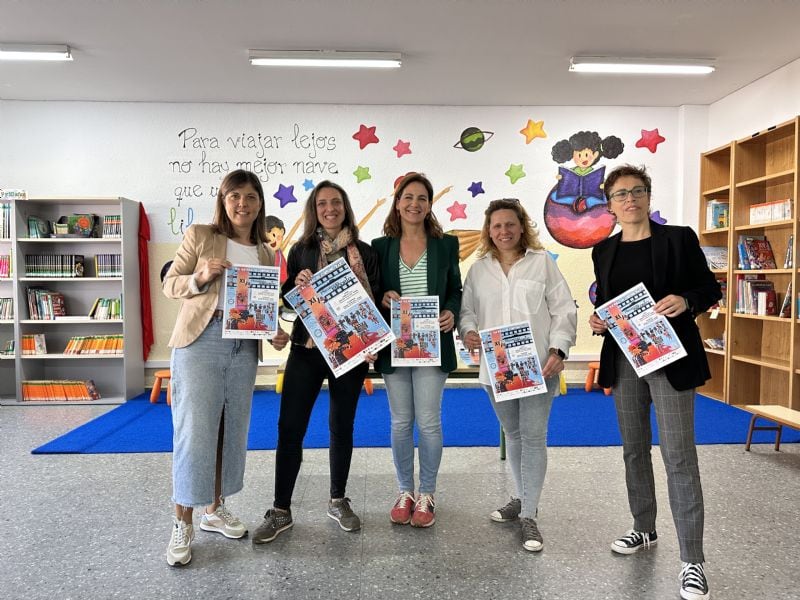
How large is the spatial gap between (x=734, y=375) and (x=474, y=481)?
353 centimetres

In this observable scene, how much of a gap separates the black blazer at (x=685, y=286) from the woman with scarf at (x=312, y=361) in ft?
3.85

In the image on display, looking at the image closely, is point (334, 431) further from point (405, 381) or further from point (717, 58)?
point (717, 58)

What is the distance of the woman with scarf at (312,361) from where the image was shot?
240 cm

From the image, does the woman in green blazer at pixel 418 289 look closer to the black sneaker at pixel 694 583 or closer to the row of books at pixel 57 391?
the black sneaker at pixel 694 583

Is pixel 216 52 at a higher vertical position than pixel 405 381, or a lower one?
higher

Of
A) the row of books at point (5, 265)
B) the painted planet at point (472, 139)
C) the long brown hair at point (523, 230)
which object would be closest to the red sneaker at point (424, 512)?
the long brown hair at point (523, 230)

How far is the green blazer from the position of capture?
2.44 m

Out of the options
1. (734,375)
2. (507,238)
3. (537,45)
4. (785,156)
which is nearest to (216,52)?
(537,45)

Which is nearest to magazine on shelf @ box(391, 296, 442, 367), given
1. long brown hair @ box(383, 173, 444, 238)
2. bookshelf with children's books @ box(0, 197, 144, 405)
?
long brown hair @ box(383, 173, 444, 238)

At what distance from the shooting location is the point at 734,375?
530 centimetres

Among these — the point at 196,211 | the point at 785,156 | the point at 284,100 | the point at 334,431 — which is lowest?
the point at 334,431

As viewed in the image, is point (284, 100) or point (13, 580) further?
point (284, 100)

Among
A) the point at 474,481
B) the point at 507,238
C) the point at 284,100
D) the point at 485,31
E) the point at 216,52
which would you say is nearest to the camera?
the point at 507,238

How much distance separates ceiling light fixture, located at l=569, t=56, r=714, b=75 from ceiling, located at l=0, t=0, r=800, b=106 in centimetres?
6
